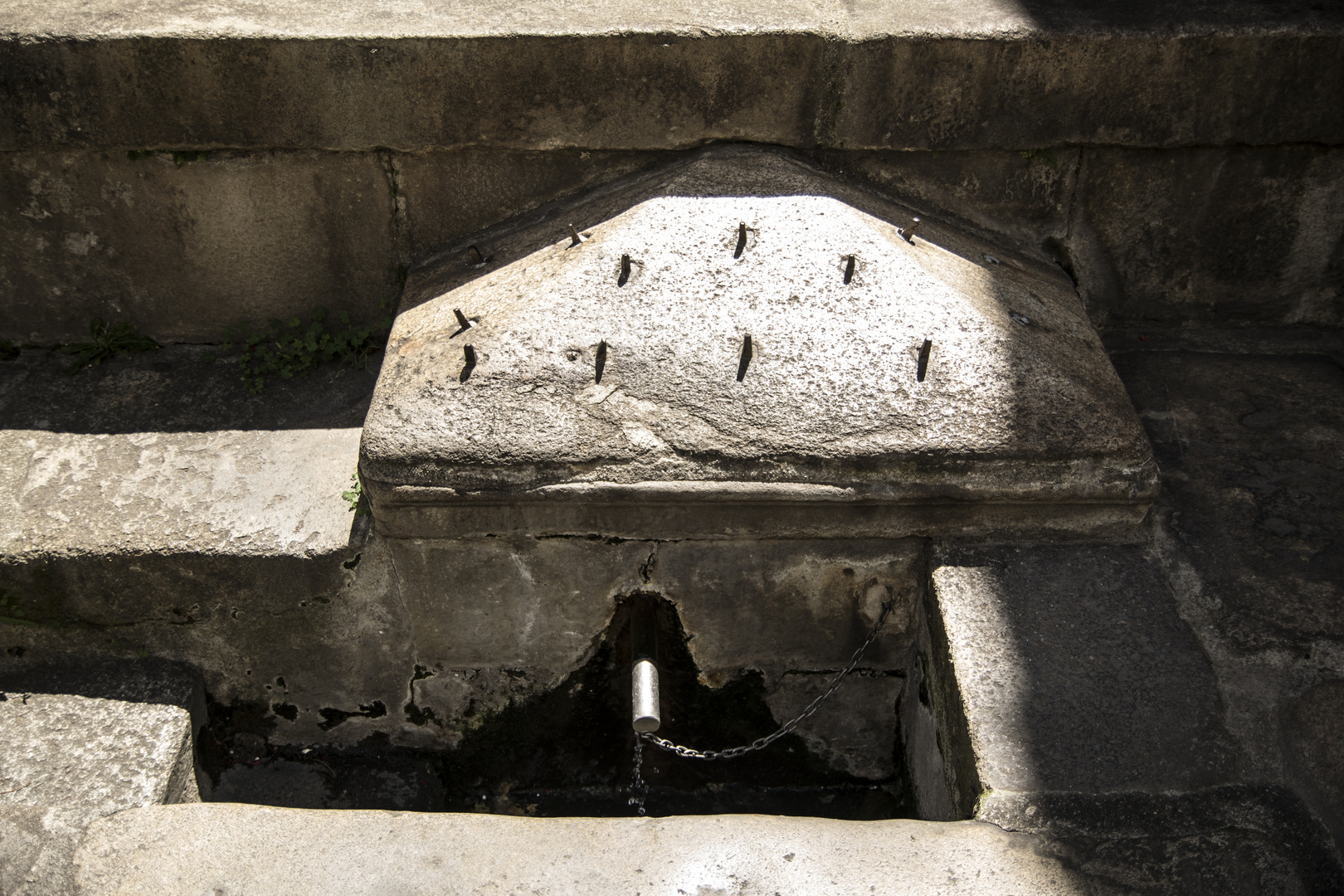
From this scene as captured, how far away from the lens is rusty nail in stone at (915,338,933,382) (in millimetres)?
2465

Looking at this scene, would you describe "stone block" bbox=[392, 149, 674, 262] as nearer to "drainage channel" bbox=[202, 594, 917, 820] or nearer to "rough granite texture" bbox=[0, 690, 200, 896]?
"drainage channel" bbox=[202, 594, 917, 820]

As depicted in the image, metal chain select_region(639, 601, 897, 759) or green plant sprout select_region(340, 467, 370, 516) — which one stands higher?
green plant sprout select_region(340, 467, 370, 516)

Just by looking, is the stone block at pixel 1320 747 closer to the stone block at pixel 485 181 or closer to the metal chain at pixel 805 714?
the metal chain at pixel 805 714

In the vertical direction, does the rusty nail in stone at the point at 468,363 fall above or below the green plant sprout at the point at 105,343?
above

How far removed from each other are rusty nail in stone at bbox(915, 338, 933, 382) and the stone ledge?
80 cm

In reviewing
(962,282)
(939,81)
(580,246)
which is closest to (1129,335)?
(962,282)

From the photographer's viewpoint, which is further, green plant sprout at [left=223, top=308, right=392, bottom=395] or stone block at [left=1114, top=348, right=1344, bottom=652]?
green plant sprout at [left=223, top=308, right=392, bottom=395]

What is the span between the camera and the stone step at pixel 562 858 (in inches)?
73.5

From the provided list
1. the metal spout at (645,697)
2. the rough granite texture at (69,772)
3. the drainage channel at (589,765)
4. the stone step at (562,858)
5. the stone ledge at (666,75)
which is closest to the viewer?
the stone step at (562,858)

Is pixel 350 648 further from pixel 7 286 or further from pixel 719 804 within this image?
pixel 7 286

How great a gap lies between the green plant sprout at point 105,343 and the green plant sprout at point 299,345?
0.29 m

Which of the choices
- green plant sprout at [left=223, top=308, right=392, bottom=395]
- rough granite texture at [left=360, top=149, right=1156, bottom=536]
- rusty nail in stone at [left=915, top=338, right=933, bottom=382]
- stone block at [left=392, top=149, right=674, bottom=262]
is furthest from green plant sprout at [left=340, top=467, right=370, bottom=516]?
rusty nail in stone at [left=915, top=338, right=933, bottom=382]

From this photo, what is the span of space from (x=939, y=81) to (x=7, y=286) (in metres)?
2.98

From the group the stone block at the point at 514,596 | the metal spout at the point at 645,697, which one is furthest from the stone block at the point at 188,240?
the metal spout at the point at 645,697
